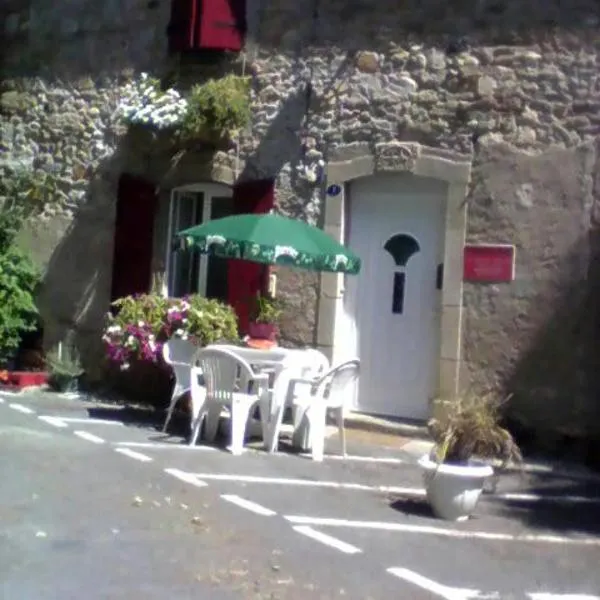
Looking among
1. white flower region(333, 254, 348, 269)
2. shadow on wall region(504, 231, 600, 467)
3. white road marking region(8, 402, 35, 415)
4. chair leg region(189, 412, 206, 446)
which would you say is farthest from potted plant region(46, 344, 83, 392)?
shadow on wall region(504, 231, 600, 467)

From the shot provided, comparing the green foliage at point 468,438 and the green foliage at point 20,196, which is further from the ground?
the green foliage at point 20,196

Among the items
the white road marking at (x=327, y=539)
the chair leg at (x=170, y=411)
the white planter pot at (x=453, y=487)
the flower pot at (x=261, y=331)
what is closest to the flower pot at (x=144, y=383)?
the chair leg at (x=170, y=411)

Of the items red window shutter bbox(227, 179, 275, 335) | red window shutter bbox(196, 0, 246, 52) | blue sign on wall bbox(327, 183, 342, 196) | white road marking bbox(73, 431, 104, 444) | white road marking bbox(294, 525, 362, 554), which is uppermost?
red window shutter bbox(196, 0, 246, 52)

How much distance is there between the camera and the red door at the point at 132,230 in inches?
478

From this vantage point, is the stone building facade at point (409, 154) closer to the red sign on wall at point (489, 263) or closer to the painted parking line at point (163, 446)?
the red sign on wall at point (489, 263)

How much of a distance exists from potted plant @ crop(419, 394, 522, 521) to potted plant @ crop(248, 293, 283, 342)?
9.46 feet

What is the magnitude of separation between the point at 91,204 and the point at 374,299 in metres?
3.19

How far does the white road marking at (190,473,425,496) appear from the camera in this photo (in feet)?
27.2

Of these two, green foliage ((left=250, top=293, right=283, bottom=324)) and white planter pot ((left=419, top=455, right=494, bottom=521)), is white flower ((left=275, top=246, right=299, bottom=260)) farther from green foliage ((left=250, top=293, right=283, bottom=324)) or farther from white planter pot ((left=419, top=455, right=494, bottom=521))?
white planter pot ((left=419, top=455, right=494, bottom=521))

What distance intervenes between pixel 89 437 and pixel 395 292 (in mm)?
3038

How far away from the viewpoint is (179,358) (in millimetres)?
10281

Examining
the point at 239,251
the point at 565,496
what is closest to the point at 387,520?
the point at 565,496

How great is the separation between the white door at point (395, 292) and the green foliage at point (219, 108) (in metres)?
1.26

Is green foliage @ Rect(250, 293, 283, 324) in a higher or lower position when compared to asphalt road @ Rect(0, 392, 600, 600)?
higher
